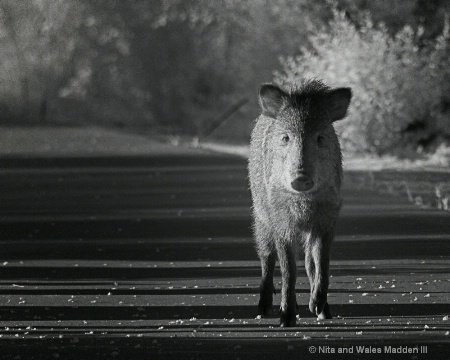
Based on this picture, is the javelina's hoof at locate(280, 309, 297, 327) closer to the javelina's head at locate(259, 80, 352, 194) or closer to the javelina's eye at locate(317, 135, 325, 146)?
the javelina's head at locate(259, 80, 352, 194)

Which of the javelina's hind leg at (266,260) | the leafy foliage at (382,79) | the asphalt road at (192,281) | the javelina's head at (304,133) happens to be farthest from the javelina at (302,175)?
the leafy foliage at (382,79)

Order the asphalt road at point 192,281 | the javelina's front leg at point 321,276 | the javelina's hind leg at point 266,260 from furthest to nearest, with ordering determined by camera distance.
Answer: the javelina's hind leg at point 266,260 < the javelina's front leg at point 321,276 < the asphalt road at point 192,281

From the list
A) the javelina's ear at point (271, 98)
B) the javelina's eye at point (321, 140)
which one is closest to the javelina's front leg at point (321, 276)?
the javelina's eye at point (321, 140)

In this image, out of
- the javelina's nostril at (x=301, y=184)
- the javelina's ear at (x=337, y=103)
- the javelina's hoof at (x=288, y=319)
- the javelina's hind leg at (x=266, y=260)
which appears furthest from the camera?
the javelina's hind leg at (x=266, y=260)

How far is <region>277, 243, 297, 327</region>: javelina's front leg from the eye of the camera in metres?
8.27

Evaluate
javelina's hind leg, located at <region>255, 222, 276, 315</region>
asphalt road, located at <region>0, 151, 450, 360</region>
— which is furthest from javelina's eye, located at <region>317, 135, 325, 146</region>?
asphalt road, located at <region>0, 151, 450, 360</region>

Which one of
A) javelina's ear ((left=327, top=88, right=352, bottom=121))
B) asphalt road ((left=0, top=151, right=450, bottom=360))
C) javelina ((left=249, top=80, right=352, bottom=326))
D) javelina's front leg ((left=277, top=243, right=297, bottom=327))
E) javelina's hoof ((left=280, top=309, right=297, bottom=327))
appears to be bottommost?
asphalt road ((left=0, top=151, right=450, bottom=360))

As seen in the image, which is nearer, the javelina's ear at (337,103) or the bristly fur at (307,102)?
the bristly fur at (307,102)

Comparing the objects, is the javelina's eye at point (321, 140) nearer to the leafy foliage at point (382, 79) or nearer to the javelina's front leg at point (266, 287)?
the javelina's front leg at point (266, 287)

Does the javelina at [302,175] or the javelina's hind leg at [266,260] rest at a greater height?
the javelina at [302,175]

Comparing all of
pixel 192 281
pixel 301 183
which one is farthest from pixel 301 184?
pixel 192 281

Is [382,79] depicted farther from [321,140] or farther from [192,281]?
[321,140]

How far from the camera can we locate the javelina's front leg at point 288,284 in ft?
27.1

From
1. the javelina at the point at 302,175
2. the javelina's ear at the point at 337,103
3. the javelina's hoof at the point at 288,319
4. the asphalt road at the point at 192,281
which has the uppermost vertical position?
the javelina's ear at the point at 337,103
